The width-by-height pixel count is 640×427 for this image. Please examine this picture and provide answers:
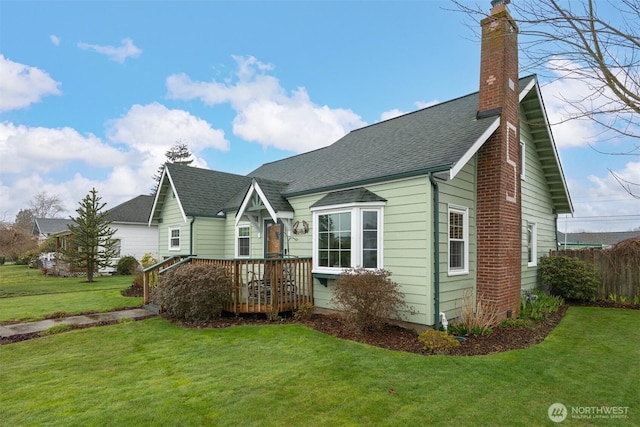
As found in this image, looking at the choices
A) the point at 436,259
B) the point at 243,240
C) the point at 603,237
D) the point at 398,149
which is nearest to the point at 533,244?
the point at 398,149

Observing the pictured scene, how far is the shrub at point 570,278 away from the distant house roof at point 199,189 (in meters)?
11.9

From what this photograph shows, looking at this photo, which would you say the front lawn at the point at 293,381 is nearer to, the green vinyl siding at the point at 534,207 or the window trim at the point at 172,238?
the green vinyl siding at the point at 534,207

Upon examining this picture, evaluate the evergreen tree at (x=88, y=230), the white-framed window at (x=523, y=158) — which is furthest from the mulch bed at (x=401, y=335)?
the evergreen tree at (x=88, y=230)

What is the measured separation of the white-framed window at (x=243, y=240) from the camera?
1320 centimetres

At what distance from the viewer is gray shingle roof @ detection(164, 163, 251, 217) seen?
14269mm

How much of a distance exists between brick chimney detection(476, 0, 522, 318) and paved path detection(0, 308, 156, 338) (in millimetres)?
8636

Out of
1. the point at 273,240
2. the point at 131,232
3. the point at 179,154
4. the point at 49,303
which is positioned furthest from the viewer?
the point at 179,154

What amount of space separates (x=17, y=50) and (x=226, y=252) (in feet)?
39.2

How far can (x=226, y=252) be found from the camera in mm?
14414

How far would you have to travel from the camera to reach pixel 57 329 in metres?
7.75

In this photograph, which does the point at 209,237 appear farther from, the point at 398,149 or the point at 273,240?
the point at 398,149

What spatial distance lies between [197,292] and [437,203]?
5727 millimetres

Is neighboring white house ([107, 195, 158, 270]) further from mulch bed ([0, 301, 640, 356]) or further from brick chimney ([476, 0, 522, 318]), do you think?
brick chimney ([476, 0, 522, 318])

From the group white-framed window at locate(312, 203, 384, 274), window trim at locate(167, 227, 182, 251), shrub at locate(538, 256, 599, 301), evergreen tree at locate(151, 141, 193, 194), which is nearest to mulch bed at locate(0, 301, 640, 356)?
white-framed window at locate(312, 203, 384, 274)
